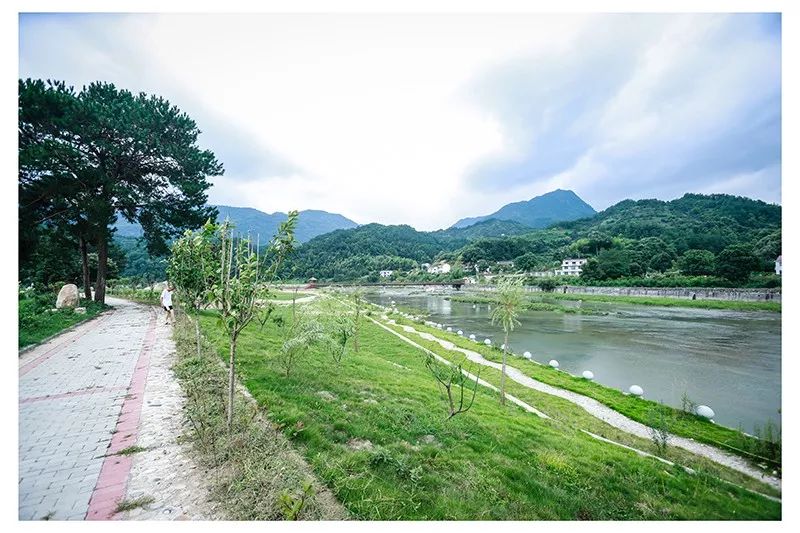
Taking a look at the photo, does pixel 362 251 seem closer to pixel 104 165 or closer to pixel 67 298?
pixel 104 165

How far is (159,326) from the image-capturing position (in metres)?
14.3

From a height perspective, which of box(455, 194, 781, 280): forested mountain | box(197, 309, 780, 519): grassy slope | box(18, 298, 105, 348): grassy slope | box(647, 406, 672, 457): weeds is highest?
box(455, 194, 781, 280): forested mountain

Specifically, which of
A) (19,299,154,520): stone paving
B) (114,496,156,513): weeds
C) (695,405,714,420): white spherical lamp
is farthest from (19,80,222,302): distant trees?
(695,405,714,420): white spherical lamp

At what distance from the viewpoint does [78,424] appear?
5121 millimetres

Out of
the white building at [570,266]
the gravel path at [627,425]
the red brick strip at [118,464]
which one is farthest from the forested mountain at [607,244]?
the gravel path at [627,425]

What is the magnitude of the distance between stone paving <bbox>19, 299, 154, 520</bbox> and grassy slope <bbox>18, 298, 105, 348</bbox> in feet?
1.84

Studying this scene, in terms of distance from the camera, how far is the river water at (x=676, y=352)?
38.8 feet

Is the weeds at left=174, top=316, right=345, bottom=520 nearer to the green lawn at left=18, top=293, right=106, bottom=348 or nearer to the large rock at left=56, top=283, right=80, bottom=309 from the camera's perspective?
the green lawn at left=18, top=293, right=106, bottom=348

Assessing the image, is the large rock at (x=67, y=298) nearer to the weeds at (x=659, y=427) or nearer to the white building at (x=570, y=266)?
the weeds at (x=659, y=427)

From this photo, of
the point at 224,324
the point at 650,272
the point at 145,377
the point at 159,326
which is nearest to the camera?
the point at 224,324

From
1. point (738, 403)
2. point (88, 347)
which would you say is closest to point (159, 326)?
point (88, 347)

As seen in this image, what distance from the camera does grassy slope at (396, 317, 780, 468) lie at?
8.32 metres
